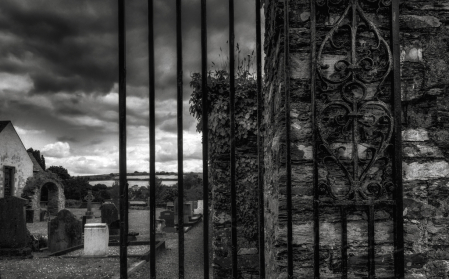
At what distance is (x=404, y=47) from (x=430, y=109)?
15.4 inches

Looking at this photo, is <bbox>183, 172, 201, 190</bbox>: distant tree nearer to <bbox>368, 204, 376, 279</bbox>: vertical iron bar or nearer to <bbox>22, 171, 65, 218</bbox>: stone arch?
<bbox>22, 171, 65, 218</bbox>: stone arch

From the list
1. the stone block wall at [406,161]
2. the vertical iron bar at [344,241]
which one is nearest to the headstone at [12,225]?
the stone block wall at [406,161]

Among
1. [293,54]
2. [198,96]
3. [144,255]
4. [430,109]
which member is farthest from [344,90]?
[144,255]

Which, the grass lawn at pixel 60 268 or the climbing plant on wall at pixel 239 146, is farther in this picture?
the grass lawn at pixel 60 268

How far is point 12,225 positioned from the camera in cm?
961

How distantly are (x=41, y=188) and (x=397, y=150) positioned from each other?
24016 millimetres

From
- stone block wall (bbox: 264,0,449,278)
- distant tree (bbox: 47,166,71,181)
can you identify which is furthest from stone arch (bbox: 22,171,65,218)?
stone block wall (bbox: 264,0,449,278)

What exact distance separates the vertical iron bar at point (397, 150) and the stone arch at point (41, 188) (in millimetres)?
22121

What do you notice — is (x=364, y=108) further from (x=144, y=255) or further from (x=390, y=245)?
(x=144, y=255)

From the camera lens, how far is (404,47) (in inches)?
86.7

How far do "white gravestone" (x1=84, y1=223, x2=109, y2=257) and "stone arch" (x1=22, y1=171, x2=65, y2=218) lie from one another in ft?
43.6

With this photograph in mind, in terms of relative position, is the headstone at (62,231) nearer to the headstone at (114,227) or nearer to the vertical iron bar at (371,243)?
the headstone at (114,227)

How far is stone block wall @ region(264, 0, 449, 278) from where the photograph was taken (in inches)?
82.4

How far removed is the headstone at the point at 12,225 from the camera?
31.4 feet
